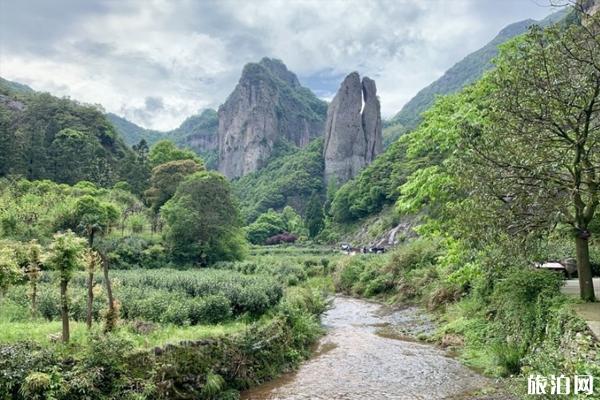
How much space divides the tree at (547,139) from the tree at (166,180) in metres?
43.1

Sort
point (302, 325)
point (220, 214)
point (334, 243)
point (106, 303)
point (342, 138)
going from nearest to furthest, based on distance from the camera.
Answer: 1. point (106, 303)
2. point (302, 325)
3. point (220, 214)
4. point (334, 243)
5. point (342, 138)

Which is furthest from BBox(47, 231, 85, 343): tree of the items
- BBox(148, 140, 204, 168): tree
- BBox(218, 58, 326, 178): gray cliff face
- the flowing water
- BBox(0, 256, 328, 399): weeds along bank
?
BBox(218, 58, 326, 178): gray cliff face

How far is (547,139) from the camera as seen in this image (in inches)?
403

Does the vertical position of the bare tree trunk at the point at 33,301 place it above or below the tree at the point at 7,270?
below

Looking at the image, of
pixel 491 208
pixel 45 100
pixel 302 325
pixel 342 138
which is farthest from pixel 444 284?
pixel 342 138

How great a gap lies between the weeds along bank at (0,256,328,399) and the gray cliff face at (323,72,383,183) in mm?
112629

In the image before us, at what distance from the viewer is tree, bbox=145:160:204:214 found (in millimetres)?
50000

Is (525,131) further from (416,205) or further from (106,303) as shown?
(106,303)

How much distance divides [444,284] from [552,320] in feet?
42.8

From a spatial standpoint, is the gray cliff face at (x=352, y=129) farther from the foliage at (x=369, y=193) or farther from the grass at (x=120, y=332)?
the grass at (x=120, y=332)

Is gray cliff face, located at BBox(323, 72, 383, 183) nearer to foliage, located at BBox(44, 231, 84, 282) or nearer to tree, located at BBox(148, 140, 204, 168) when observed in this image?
tree, located at BBox(148, 140, 204, 168)

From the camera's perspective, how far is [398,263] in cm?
3023

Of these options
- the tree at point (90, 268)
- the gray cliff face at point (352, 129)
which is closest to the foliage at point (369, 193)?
the gray cliff face at point (352, 129)
